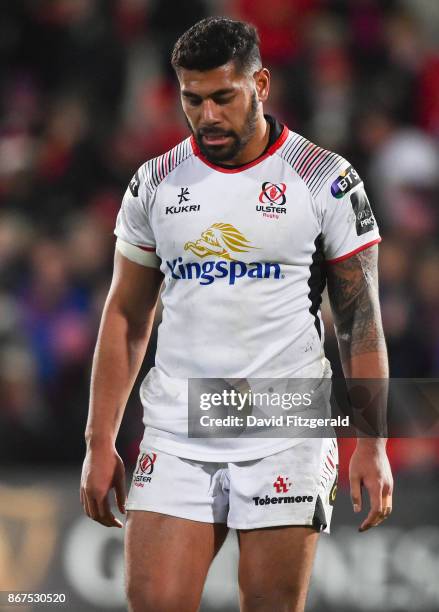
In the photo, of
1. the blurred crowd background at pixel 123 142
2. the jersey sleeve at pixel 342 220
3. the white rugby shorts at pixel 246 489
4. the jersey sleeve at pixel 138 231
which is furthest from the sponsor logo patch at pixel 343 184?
the blurred crowd background at pixel 123 142

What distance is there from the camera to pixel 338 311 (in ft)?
12.4

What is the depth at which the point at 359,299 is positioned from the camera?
371 centimetres

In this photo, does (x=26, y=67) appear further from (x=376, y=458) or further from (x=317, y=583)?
(x=376, y=458)

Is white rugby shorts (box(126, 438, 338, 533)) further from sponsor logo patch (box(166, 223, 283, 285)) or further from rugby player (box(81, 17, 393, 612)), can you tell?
sponsor logo patch (box(166, 223, 283, 285))

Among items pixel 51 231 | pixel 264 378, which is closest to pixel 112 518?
pixel 264 378

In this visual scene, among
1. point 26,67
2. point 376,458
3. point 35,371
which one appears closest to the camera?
point 376,458

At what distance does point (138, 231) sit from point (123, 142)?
164 inches

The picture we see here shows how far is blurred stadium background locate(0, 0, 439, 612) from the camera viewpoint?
18.4ft

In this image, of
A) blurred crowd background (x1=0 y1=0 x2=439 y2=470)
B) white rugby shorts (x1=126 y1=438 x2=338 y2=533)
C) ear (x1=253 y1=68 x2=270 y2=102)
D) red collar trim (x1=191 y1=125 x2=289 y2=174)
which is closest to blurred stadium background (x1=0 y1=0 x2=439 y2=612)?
blurred crowd background (x1=0 y1=0 x2=439 y2=470)

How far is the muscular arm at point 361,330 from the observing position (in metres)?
3.61

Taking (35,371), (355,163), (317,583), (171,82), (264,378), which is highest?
(171,82)

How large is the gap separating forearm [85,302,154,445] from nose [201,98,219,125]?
730 millimetres

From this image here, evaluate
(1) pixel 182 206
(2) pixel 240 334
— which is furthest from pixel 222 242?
(2) pixel 240 334

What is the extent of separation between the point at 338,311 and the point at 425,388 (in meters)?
1.80
